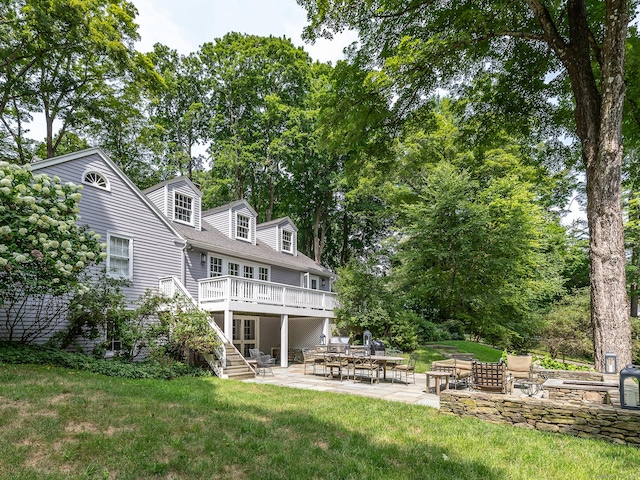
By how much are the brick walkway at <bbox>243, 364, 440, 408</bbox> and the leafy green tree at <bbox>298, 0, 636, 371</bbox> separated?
373cm

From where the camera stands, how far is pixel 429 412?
711cm

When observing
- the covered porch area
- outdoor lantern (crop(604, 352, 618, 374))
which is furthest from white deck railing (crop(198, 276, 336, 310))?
outdoor lantern (crop(604, 352, 618, 374))

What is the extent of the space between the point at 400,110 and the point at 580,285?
28.4 m

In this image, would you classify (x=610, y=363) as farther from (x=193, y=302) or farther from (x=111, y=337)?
(x=111, y=337)

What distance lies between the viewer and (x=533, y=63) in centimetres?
1123

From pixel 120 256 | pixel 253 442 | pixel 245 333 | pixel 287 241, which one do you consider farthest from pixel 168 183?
pixel 253 442

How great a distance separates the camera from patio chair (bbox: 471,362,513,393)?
8.40 metres

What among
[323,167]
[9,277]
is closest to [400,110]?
[9,277]

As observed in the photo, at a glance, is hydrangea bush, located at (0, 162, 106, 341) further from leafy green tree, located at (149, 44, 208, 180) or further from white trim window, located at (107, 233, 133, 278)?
leafy green tree, located at (149, 44, 208, 180)

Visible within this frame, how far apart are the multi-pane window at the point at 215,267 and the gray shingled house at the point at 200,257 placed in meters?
0.04

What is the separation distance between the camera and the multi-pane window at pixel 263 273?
58.9 feet

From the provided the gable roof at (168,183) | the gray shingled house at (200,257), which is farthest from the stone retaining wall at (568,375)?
the gable roof at (168,183)

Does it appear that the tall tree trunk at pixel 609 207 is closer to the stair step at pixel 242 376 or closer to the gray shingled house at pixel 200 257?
the stair step at pixel 242 376

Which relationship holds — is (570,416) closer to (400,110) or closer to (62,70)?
(400,110)
